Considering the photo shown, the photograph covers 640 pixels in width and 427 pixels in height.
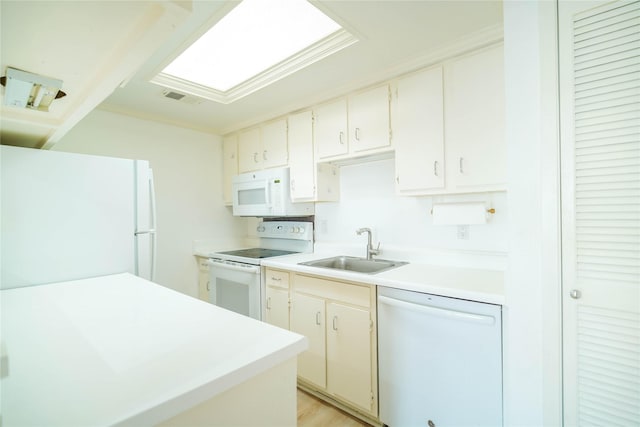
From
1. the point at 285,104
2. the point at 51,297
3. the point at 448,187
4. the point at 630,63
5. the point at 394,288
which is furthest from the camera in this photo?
the point at 285,104

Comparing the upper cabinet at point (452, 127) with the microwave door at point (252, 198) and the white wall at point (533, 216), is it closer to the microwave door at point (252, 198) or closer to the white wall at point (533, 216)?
the white wall at point (533, 216)

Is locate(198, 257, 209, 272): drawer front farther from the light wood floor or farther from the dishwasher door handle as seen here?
the dishwasher door handle

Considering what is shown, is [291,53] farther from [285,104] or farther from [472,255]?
[472,255]

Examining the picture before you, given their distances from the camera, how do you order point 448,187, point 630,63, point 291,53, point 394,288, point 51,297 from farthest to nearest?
point 291,53
point 448,187
point 394,288
point 51,297
point 630,63

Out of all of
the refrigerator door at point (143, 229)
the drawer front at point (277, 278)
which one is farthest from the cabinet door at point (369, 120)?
the refrigerator door at point (143, 229)

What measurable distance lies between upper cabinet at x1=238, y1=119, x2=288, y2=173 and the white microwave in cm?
14

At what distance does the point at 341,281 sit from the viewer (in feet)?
6.07

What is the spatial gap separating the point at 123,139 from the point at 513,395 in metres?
3.48

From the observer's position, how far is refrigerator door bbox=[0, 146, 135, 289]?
1.33m

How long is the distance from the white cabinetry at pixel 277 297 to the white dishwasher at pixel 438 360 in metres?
0.83

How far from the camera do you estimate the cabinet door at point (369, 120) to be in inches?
80.0

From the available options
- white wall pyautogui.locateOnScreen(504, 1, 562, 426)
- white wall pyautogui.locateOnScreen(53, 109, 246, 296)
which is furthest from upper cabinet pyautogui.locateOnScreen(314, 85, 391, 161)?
white wall pyautogui.locateOnScreen(53, 109, 246, 296)

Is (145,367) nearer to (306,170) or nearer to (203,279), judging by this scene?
(306,170)

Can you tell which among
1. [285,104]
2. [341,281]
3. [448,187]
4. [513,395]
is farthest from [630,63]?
[285,104]
